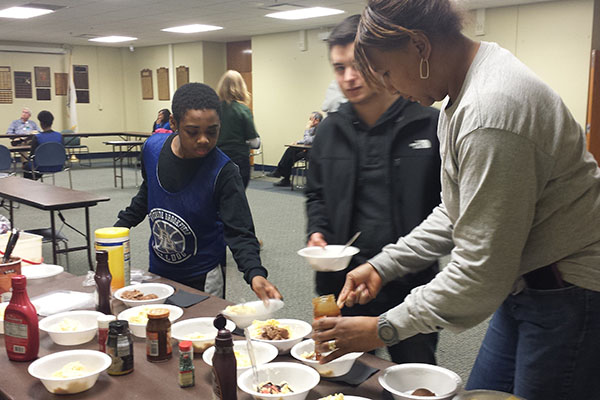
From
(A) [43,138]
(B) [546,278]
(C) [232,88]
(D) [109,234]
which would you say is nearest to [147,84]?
(A) [43,138]

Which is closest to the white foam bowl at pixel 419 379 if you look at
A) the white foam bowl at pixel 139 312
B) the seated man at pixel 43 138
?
the white foam bowl at pixel 139 312

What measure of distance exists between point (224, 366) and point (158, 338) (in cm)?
33

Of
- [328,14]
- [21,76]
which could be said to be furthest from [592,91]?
[21,76]

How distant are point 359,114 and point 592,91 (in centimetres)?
597

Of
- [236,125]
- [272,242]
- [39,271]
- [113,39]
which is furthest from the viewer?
[113,39]

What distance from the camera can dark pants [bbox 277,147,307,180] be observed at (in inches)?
345

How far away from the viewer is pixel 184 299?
1759 millimetres

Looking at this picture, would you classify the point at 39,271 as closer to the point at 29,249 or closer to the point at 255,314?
the point at 29,249

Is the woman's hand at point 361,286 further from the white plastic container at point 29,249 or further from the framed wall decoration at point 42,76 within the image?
the framed wall decoration at point 42,76

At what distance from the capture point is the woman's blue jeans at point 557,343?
1.04 meters

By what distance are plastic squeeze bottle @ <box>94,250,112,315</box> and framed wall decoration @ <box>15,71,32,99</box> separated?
40.8 feet

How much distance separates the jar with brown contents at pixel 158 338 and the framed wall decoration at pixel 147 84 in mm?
12915

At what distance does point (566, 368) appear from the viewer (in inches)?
41.8

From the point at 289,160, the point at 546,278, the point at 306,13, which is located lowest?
the point at 289,160
